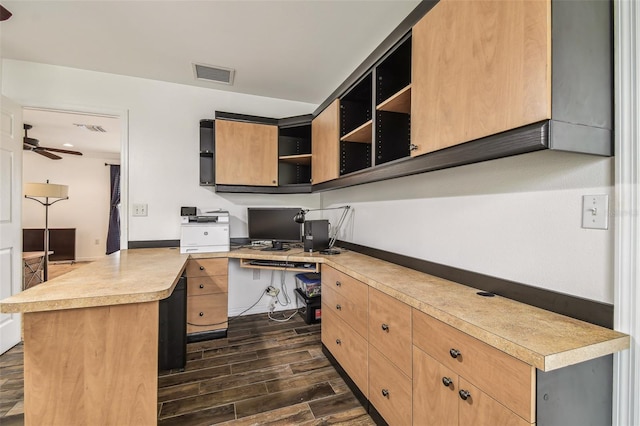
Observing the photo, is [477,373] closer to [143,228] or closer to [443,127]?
[443,127]

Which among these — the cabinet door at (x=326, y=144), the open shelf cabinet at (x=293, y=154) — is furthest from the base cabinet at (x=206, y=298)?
the cabinet door at (x=326, y=144)

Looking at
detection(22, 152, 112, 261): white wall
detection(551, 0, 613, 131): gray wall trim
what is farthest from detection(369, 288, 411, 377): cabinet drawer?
detection(22, 152, 112, 261): white wall

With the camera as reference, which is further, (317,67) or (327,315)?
(317,67)

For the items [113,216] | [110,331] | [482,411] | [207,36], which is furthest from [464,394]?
[113,216]

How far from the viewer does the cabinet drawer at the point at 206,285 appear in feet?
8.54

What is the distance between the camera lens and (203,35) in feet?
6.88

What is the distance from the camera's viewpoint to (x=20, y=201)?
256 cm

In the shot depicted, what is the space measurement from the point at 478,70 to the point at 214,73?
7.92 ft

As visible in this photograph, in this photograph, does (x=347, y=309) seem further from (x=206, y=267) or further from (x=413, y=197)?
(x=206, y=267)

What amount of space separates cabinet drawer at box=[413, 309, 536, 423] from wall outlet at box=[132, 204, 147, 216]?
2.75 m

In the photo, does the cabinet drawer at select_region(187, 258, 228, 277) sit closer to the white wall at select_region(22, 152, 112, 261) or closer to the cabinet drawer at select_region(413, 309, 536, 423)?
the cabinet drawer at select_region(413, 309, 536, 423)

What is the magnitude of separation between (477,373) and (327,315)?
4.63 feet

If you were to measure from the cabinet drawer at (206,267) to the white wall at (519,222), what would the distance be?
1645 millimetres

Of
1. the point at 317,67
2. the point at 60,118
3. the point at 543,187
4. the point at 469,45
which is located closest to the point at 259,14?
the point at 317,67
